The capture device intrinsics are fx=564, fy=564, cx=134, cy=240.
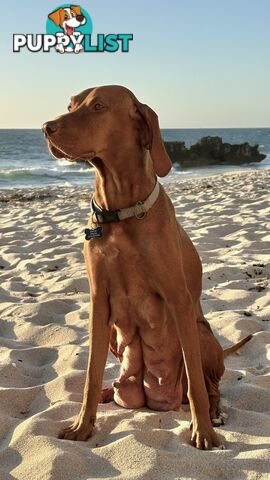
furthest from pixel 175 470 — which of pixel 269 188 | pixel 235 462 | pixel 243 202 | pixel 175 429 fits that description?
pixel 269 188

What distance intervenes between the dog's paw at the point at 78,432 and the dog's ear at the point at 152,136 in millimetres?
1197

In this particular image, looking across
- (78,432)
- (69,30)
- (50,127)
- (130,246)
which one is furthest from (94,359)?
(69,30)

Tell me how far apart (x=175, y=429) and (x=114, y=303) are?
643 mm

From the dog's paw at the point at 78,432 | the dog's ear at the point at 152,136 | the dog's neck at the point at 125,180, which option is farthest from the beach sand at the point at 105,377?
the dog's ear at the point at 152,136

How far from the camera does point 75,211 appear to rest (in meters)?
9.90

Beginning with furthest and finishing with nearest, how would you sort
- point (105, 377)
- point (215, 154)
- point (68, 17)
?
point (215, 154), point (68, 17), point (105, 377)

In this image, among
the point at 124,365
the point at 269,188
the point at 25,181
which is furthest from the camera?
the point at 25,181

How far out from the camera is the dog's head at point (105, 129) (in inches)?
90.7

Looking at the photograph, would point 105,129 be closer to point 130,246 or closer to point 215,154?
point 130,246

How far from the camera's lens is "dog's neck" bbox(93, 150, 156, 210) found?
2504 mm

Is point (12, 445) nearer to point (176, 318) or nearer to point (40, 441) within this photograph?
point (40, 441)

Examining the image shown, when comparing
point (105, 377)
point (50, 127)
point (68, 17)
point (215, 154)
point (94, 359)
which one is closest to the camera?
point (50, 127)

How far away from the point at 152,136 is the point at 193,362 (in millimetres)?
1025

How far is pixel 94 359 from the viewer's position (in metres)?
2.65
